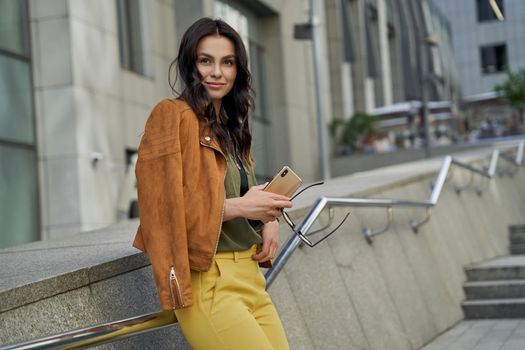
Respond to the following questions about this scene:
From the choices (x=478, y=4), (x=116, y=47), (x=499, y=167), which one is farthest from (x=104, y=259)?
(x=478, y=4)

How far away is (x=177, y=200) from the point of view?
3131mm

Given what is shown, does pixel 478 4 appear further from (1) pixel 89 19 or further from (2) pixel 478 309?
(2) pixel 478 309

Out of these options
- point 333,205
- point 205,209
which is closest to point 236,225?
point 205,209

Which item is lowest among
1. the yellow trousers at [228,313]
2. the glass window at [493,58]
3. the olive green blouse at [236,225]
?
the yellow trousers at [228,313]

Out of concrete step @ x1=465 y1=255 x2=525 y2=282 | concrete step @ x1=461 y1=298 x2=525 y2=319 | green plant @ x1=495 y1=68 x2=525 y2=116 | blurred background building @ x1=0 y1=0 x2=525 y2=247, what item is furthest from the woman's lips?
green plant @ x1=495 y1=68 x2=525 y2=116

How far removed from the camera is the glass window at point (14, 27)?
16750 mm

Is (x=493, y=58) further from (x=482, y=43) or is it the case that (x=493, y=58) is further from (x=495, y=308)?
(x=495, y=308)

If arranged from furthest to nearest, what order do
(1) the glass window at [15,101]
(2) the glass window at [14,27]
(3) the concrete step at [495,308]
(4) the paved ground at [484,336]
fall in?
1. (2) the glass window at [14,27]
2. (1) the glass window at [15,101]
3. (3) the concrete step at [495,308]
4. (4) the paved ground at [484,336]

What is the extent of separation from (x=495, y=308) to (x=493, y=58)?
2350 inches

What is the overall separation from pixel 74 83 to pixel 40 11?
1568mm

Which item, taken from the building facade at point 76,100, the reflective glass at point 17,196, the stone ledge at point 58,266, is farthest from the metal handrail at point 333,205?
the reflective glass at point 17,196

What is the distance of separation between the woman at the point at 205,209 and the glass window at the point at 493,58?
65308 mm

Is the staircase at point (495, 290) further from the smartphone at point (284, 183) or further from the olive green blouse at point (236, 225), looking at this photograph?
the smartphone at point (284, 183)

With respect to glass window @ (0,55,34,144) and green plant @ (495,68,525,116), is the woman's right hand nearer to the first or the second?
glass window @ (0,55,34,144)
